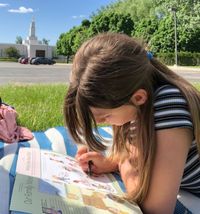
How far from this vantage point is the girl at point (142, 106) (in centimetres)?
140

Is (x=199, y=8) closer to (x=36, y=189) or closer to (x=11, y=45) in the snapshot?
(x=36, y=189)

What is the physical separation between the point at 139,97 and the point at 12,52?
193 feet

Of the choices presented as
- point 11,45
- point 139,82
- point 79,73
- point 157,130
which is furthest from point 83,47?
point 11,45

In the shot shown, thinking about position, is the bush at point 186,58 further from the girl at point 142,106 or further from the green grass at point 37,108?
the girl at point 142,106

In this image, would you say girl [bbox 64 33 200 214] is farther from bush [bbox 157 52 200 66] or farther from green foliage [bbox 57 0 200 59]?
bush [bbox 157 52 200 66]

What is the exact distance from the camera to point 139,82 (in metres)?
1.43

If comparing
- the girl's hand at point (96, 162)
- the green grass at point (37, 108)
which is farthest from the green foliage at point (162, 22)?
the girl's hand at point (96, 162)

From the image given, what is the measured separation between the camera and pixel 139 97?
145 centimetres

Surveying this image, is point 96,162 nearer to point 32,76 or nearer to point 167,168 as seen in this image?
point 167,168

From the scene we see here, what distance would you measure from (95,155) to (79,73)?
0.49m

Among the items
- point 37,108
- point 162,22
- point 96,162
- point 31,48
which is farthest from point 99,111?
point 31,48

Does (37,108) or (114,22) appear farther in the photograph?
(114,22)

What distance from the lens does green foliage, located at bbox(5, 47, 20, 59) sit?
5856cm

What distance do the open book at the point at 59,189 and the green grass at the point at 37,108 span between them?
0.87 metres
